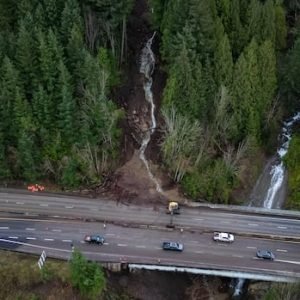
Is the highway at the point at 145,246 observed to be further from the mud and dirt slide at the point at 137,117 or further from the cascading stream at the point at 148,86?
the cascading stream at the point at 148,86

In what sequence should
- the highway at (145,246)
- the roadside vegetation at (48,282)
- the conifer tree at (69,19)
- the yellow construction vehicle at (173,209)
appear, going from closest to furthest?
1. the roadside vegetation at (48,282)
2. the highway at (145,246)
3. the yellow construction vehicle at (173,209)
4. the conifer tree at (69,19)

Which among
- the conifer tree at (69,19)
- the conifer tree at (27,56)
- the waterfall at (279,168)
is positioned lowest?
the waterfall at (279,168)

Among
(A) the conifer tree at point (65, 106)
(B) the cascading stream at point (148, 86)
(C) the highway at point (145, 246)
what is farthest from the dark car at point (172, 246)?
(A) the conifer tree at point (65, 106)

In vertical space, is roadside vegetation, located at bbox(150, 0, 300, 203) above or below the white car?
above

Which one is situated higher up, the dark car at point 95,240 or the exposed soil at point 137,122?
the exposed soil at point 137,122

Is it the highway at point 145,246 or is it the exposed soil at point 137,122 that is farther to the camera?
the exposed soil at point 137,122

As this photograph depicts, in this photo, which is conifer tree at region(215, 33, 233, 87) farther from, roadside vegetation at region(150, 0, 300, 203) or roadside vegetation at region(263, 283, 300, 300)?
roadside vegetation at region(263, 283, 300, 300)

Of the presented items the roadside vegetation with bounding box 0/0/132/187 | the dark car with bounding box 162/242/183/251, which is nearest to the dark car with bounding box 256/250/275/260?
the dark car with bounding box 162/242/183/251
